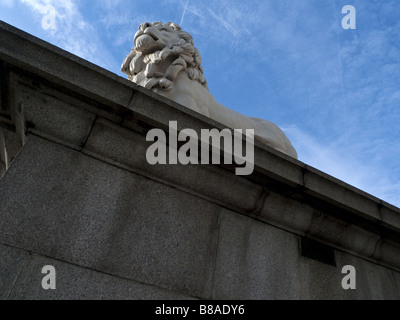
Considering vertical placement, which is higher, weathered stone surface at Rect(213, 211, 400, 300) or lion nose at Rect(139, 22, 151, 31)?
lion nose at Rect(139, 22, 151, 31)

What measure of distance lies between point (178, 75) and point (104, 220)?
3.05m

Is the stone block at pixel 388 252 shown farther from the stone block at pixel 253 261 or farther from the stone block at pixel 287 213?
the stone block at pixel 253 261

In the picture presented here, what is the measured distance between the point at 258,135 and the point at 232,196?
2.31 m

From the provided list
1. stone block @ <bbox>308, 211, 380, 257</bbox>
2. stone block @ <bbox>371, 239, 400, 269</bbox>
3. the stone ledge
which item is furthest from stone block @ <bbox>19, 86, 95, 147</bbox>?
stone block @ <bbox>371, 239, 400, 269</bbox>

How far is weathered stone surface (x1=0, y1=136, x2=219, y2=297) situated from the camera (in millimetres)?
2572

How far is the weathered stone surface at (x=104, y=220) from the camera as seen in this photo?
2.57 meters

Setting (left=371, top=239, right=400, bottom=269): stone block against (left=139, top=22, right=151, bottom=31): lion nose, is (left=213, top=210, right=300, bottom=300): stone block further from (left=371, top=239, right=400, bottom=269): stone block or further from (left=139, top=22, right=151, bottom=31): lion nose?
(left=139, top=22, right=151, bottom=31): lion nose

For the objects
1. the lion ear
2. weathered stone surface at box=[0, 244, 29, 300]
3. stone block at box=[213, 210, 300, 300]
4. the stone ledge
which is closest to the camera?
weathered stone surface at box=[0, 244, 29, 300]

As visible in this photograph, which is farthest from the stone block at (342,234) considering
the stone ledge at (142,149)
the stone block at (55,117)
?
the stone block at (55,117)

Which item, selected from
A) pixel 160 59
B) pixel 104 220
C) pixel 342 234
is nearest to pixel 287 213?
pixel 342 234

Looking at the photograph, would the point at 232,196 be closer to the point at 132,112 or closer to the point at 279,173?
the point at 279,173

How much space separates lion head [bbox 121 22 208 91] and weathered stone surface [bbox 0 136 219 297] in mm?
2209

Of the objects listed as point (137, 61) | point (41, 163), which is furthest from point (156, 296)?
point (137, 61)

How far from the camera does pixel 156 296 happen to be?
265cm
